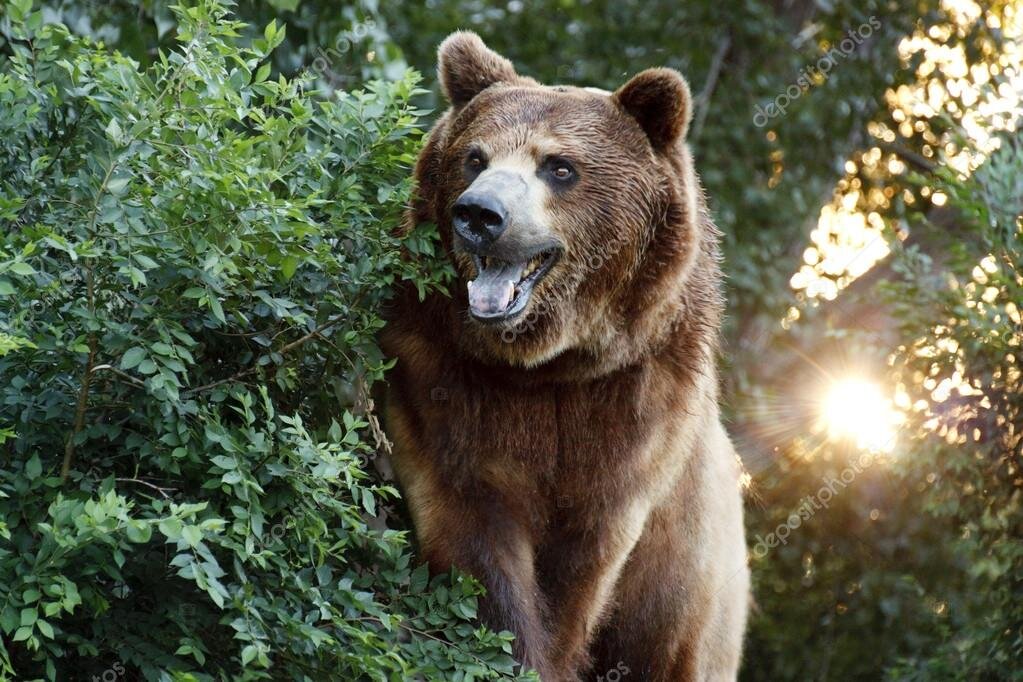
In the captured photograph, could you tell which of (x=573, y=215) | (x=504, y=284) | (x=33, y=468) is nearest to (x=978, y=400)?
(x=573, y=215)

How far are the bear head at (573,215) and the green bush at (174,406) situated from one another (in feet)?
1.57

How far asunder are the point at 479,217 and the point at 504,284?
33 centimetres

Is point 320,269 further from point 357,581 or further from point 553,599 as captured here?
point 553,599

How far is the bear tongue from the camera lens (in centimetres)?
518

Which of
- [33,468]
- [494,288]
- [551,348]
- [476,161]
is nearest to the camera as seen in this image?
[33,468]

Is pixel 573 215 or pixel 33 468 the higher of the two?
pixel 573 215

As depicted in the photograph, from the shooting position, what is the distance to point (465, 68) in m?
5.90

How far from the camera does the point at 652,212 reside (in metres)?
5.62

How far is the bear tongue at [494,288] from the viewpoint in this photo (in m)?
5.18

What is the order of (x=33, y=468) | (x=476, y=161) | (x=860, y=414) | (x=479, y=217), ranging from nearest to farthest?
(x=33, y=468), (x=479, y=217), (x=476, y=161), (x=860, y=414)

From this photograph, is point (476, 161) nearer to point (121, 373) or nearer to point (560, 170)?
point (560, 170)

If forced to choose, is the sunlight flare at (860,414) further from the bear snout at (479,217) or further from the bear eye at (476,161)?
the bear snout at (479,217)

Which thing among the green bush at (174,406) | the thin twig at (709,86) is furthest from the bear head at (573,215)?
the thin twig at (709,86)

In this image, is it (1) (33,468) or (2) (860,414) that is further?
(2) (860,414)
